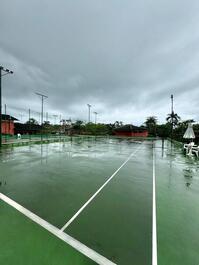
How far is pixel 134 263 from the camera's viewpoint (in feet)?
9.25

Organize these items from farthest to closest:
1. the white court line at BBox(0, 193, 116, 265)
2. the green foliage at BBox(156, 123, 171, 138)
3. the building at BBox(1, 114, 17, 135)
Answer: the green foliage at BBox(156, 123, 171, 138)
the building at BBox(1, 114, 17, 135)
the white court line at BBox(0, 193, 116, 265)

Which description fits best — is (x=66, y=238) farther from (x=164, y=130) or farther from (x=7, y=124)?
(x=164, y=130)

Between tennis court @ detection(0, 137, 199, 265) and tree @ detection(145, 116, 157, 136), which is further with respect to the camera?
tree @ detection(145, 116, 157, 136)

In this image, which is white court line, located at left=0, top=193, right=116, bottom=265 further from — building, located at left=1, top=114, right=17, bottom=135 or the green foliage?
the green foliage

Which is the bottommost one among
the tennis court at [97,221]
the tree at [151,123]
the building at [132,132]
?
the tennis court at [97,221]

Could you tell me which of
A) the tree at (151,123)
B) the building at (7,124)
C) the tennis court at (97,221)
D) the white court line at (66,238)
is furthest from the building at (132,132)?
the white court line at (66,238)

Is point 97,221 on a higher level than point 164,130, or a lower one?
lower

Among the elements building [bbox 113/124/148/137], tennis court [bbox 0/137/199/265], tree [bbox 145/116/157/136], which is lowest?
tennis court [bbox 0/137/199/265]

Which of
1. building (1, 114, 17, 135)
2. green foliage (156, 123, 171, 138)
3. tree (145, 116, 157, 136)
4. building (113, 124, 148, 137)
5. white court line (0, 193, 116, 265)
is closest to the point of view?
white court line (0, 193, 116, 265)

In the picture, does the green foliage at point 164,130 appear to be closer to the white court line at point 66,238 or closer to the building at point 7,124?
the building at point 7,124

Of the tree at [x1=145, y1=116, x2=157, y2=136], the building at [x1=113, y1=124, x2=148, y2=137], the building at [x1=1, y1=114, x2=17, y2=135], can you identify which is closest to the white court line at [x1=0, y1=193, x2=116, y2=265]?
the building at [x1=1, y1=114, x2=17, y2=135]

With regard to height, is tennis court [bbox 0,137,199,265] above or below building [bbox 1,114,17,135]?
below

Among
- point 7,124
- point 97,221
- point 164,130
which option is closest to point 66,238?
point 97,221

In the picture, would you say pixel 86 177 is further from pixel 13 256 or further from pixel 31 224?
pixel 13 256
